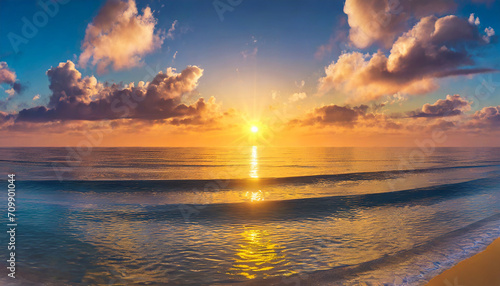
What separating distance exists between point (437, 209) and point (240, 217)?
1332 cm

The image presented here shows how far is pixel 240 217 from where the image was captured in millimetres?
17125

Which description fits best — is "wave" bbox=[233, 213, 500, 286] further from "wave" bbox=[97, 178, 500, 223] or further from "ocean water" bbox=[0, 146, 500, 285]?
"wave" bbox=[97, 178, 500, 223]

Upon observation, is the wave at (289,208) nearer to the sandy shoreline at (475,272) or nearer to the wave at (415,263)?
the wave at (415,263)

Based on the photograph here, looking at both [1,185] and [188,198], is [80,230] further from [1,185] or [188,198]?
[1,185]

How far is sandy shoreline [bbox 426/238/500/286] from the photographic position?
759 cm

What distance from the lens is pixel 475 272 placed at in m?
8.29

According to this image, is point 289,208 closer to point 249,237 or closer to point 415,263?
point 249,237

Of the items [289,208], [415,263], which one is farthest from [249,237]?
[289,208]

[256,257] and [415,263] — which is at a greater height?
[415,263]

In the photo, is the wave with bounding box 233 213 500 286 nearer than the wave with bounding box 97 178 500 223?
Yes

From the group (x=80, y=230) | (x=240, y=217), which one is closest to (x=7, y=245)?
(x=80, y=230)

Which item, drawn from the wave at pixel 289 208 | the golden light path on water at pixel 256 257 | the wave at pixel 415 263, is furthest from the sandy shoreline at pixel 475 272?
the wave at pixel 289 208

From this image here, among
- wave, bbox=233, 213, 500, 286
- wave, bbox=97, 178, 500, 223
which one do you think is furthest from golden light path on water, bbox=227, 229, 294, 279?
wave, bbox=97, 178, 500, 223

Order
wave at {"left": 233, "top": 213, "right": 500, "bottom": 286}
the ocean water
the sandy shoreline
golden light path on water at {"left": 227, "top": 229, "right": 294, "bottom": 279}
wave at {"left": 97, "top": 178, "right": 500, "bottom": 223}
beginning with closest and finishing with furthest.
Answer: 1. the sandy shoreline
2. wave at {"left": 233, "top": 213, "right": 500, "bottom": 286}
3. the ocean water
4. golden light path on water at {"left": 227, "top": 229, "right": 294, "bottom": 279}
5. wave at {"left": 97, "top": 178, "right": 500, "bottom": 223}
